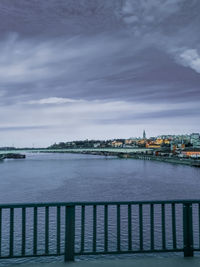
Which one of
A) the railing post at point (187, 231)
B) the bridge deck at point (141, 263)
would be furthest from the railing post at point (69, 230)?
the railing post at point (187, 231)

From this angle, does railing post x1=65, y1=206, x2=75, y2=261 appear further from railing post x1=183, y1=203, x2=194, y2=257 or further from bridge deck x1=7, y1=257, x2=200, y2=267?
railing post x1=183, y1=203, x2=194, y2=257

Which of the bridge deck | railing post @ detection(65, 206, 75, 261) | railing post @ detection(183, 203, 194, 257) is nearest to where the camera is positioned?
the bridge deck

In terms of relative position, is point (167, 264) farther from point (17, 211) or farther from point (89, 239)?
point (17, 211)

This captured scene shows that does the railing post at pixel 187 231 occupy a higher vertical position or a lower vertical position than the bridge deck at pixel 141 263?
higher

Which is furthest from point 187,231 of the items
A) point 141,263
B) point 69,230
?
point 69,230

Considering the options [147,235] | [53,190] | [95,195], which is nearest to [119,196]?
[95,195]

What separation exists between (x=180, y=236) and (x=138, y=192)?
693 inches

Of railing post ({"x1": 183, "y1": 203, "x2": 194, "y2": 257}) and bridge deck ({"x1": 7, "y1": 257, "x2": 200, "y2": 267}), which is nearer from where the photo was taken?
bridge deck ({"x1": 7, "y1": 257, "x2": 200, "y2": 267})

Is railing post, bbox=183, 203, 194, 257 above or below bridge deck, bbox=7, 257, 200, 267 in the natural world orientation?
above

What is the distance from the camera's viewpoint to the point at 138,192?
33.9 metres

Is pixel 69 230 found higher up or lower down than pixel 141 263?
higher up

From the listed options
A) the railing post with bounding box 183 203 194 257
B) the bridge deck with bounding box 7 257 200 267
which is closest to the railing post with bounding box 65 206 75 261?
the bridge deck with bounding box 7 257 200 267

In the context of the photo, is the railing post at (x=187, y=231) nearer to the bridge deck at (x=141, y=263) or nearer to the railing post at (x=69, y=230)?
the bridge deck at (x=141, y=263)

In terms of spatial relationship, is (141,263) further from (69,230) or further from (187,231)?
(69,230)
